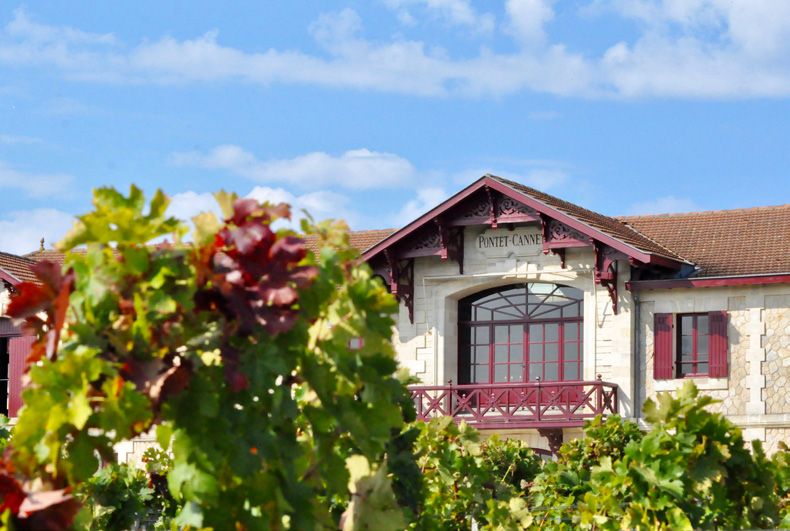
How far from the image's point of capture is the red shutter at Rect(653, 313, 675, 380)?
65.2ft

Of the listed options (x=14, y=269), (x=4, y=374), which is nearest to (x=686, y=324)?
(x=14, y=269)

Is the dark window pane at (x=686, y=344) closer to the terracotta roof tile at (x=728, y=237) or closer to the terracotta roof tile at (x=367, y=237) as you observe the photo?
the terracotta roof tile at (x=728, y=237)

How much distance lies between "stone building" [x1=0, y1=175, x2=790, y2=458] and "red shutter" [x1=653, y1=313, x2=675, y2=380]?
0.8 inches

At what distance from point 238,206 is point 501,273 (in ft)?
59.9

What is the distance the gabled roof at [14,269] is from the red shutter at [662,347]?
484 inches

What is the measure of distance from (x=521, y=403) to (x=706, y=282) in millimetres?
3663

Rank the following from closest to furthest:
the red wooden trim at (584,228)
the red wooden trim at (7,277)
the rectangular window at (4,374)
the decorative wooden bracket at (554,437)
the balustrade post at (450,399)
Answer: the red wooden trim at (584,228) → the decorative wooden bracket at (554,437) → the balustrade post at (450,399) → the red wooden trim at (7,277) → the rectangular window at (4,374)

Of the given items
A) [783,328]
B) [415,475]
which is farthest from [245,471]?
[783,328]

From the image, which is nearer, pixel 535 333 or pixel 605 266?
pixel 605 266

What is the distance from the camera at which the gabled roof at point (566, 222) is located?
1956cm

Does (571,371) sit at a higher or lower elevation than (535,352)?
lower

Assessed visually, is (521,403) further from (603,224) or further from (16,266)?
(16,266)

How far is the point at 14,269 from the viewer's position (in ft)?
81.0

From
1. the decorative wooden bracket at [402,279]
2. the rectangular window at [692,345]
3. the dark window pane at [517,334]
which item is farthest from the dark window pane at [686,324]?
the decorative wooden bracket at [402,279]
